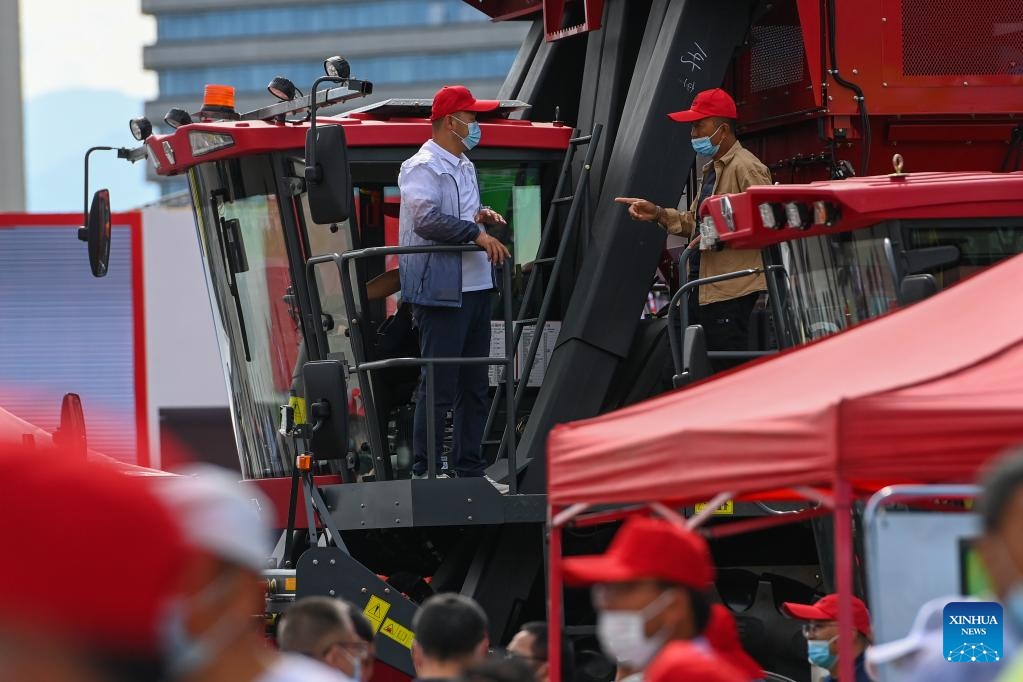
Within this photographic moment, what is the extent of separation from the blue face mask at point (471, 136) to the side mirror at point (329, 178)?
1005 mm

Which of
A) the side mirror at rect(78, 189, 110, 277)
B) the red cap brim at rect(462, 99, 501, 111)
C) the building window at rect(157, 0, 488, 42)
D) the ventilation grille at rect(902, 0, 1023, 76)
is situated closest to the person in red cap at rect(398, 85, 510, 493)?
the red cap brim at rect(462, 99, 501, 111)

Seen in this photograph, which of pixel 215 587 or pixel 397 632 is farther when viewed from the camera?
pixel 397 632

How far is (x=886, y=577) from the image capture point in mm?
5574

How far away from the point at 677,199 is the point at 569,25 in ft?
6.03

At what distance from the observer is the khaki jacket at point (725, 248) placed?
31.8 feet

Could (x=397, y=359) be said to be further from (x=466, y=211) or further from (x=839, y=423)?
(x=839, y=423)

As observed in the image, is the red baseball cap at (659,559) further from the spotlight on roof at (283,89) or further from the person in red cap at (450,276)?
the spotlight on roof at (283,89)

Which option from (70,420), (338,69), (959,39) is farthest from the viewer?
(959,39)

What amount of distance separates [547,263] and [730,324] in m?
1.19

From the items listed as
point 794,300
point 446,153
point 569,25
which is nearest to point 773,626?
point 794,300

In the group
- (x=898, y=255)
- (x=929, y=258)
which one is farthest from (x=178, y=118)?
(x=929, y=258)

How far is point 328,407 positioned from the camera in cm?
898

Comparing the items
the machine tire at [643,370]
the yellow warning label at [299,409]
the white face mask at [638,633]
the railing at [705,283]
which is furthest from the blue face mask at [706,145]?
the white face mask at [638,633]

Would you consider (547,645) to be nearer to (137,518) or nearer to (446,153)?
(446,153)
